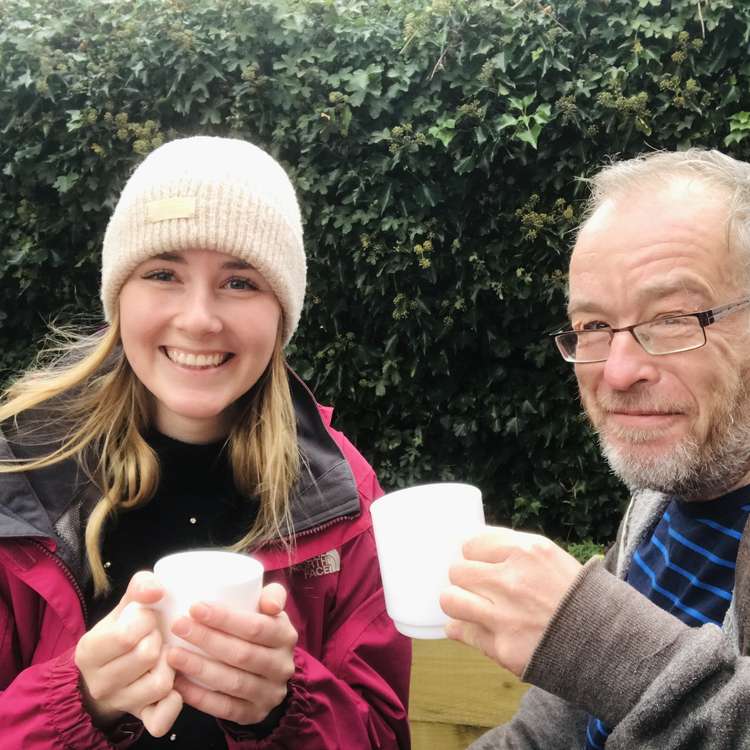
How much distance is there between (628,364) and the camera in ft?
5.17

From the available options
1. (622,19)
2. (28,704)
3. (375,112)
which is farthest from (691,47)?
(28,704)

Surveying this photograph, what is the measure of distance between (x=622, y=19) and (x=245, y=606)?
2.81m

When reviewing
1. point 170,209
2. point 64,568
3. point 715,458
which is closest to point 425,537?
point 715,458

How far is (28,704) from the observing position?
147cm

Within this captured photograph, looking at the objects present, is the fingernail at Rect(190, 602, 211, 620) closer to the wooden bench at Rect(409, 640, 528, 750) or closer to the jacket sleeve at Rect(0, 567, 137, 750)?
the jacket sleeve at Rect(0, 567, 137, 750)

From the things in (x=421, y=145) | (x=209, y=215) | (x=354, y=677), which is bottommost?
(x=354, y=677)

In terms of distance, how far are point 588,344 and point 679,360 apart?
0.21 m

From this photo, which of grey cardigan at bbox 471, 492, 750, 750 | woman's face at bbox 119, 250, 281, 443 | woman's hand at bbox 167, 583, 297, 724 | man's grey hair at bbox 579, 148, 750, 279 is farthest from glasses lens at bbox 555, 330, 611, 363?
woman's hand at bbox 167, 583, 297, 724

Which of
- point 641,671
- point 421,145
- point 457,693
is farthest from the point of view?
point 421,145

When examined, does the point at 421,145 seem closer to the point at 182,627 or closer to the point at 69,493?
the point at 69,493

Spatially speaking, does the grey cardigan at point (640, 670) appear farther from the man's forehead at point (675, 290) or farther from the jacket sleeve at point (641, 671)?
the man's forehead at point (675, 290)

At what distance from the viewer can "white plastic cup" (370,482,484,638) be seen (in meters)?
1.32

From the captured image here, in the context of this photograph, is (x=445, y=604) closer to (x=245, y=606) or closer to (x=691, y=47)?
(x=245, y=606)

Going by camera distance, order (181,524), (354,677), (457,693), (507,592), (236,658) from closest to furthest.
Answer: (507,592) < (236,658) < (354,677) < (181,524) < (457,693)
